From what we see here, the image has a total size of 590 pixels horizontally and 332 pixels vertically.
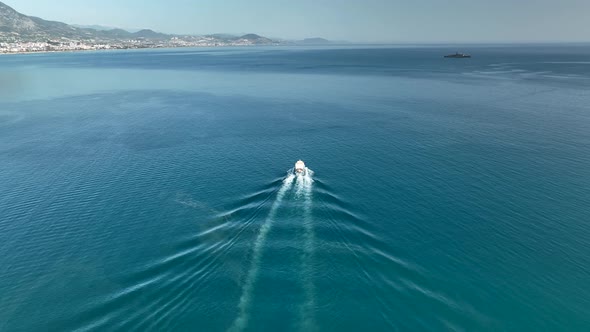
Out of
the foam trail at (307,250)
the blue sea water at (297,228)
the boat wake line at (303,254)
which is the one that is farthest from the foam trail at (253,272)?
the foam trail at (307,250)

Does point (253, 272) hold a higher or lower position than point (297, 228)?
lower

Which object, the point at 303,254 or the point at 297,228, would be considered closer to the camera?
the point at 303,254

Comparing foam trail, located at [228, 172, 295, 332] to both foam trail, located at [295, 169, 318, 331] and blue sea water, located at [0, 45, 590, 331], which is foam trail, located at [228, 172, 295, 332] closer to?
blue sea water, located at [0, 45, 590, 331]

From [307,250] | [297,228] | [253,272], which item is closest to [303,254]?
[307,250]

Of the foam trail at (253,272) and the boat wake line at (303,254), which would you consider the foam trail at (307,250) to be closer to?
the boat wake line at (303,254)

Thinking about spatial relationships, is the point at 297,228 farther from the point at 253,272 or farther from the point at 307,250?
the point at 253,272

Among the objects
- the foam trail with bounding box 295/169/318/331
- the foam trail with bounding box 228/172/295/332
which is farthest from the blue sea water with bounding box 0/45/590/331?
the foam trail with bounding box 295/169/318/331

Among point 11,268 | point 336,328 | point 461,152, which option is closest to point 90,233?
point 11,268
